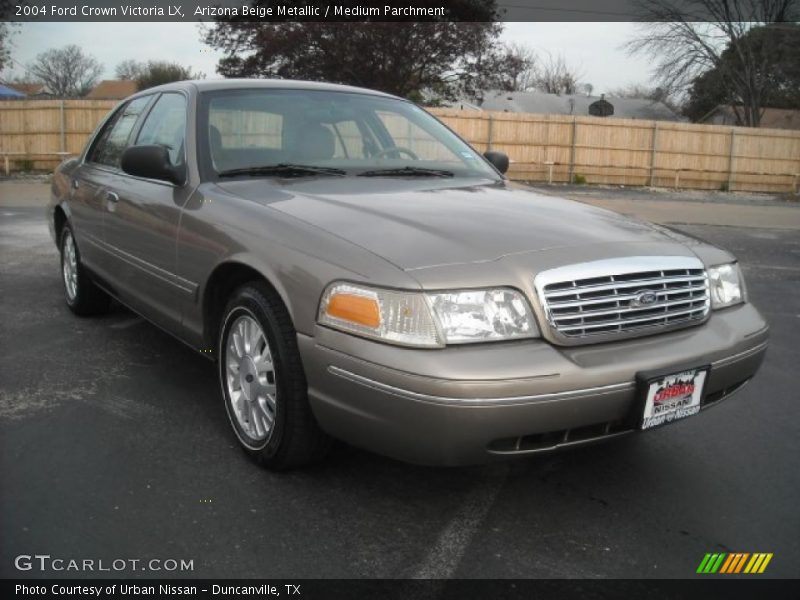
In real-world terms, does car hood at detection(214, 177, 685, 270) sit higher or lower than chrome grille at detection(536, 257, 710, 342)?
higher

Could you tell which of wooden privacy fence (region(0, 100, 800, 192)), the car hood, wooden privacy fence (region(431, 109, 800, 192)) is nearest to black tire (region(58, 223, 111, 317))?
the car hood

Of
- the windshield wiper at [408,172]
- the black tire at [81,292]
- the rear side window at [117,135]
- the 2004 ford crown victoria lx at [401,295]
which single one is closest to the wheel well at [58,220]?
the black tire at [81,292]

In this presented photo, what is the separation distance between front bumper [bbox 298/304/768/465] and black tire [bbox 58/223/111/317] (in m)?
2.99

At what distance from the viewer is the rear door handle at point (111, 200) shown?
13.7ft

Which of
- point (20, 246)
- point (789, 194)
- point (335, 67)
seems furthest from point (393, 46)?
point (20, 246)

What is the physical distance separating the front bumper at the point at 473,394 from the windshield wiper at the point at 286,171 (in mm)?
1157

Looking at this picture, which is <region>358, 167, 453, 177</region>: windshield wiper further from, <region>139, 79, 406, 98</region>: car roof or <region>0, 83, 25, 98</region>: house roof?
<region>0, 83, 25, 98</region>: house roof

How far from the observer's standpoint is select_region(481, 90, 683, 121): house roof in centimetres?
4481

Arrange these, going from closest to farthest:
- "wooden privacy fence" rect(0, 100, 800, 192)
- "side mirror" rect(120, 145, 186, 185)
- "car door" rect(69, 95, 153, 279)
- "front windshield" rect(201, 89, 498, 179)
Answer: "side mirror" rect(120, 145, 186, 185), "front windshield" rect(201, 89, 498, 179), "car door" rect(69, 95, 153, 279), "wooden privacy fence" rect(0, 100, 800, 192)

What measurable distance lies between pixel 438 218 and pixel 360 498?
3.57ft

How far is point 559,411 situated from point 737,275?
131 cm

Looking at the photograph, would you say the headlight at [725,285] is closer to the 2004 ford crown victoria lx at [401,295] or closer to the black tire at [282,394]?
the 2004 ford crown victoria lx at [401,295]

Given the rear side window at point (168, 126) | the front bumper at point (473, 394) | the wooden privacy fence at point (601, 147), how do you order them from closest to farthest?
the front bumper at point (473, 394) → the rear side window at point (168, 126) → the wooden privacy fence at point (601, 147)

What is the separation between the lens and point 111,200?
425 cm
